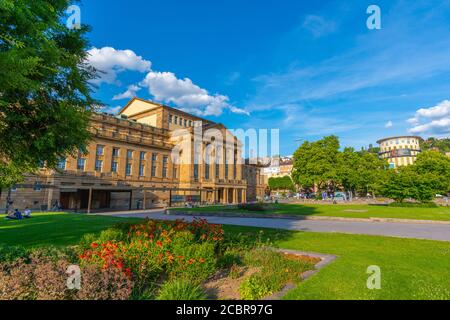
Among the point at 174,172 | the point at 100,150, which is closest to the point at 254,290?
the point at 100,150

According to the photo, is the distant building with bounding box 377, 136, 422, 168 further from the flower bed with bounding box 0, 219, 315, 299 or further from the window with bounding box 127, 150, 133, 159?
the flower bed with bounding box 0, 219, 315, 299

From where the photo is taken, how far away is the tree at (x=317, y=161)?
58250 millimetres

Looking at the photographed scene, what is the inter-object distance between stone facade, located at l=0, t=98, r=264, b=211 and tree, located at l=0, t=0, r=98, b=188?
26.6 metres

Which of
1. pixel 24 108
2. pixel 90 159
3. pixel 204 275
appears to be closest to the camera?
pixel 204 275

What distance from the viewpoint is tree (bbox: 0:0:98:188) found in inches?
233

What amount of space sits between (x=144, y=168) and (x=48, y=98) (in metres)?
46.1

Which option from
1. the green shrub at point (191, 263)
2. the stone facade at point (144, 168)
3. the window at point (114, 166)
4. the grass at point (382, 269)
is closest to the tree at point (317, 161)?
the stone facade at point (144, 168)

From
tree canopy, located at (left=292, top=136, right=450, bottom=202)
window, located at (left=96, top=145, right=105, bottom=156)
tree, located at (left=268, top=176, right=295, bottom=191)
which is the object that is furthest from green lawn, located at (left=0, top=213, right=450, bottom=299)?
tree, located at (left=268, top=176, right=295, bottom=191)

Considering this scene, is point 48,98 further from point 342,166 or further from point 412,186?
point 342,166

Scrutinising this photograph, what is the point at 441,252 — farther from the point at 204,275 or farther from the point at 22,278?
the point at 22,278

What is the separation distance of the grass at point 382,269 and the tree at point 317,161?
1970 inches
